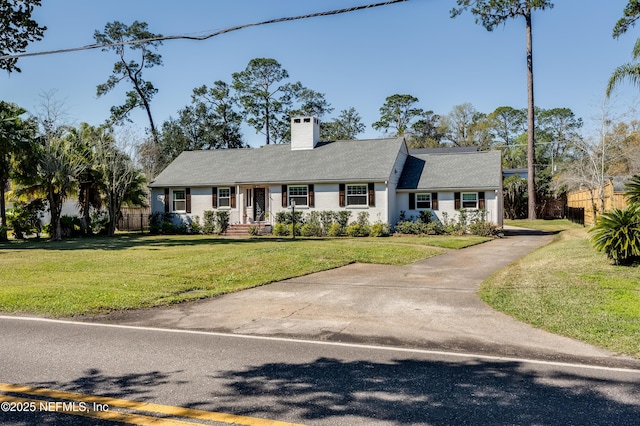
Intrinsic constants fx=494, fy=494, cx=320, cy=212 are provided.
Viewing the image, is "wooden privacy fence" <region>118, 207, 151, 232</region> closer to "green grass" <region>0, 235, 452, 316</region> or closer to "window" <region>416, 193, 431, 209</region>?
"green grass" <region>0, 235, 452, 316</region>

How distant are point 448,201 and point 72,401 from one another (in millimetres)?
26106

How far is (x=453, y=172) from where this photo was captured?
99.1ft

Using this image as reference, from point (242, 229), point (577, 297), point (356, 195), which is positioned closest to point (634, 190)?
point (577, 297)

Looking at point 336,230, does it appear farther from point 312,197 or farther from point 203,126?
point 203,126

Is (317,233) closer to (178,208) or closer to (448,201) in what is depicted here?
(448,201)

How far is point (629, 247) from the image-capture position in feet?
40.5

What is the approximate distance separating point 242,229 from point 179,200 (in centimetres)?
549

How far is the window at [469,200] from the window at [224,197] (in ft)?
47.6

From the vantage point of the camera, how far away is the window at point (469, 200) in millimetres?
28094

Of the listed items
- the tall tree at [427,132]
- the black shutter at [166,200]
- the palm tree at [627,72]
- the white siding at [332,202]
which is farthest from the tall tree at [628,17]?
the tall tree at [427,132]

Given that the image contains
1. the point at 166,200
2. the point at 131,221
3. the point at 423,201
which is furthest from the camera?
the point at 131,221

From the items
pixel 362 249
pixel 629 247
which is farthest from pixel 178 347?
pixel 362 249

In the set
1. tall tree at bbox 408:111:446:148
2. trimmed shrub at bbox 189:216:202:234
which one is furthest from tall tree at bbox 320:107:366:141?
trimmed shrub at bbox 189:216:202:234

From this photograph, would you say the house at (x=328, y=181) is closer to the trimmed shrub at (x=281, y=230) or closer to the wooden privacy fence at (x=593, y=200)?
the trimmed shrub at (x=281, y=230)
